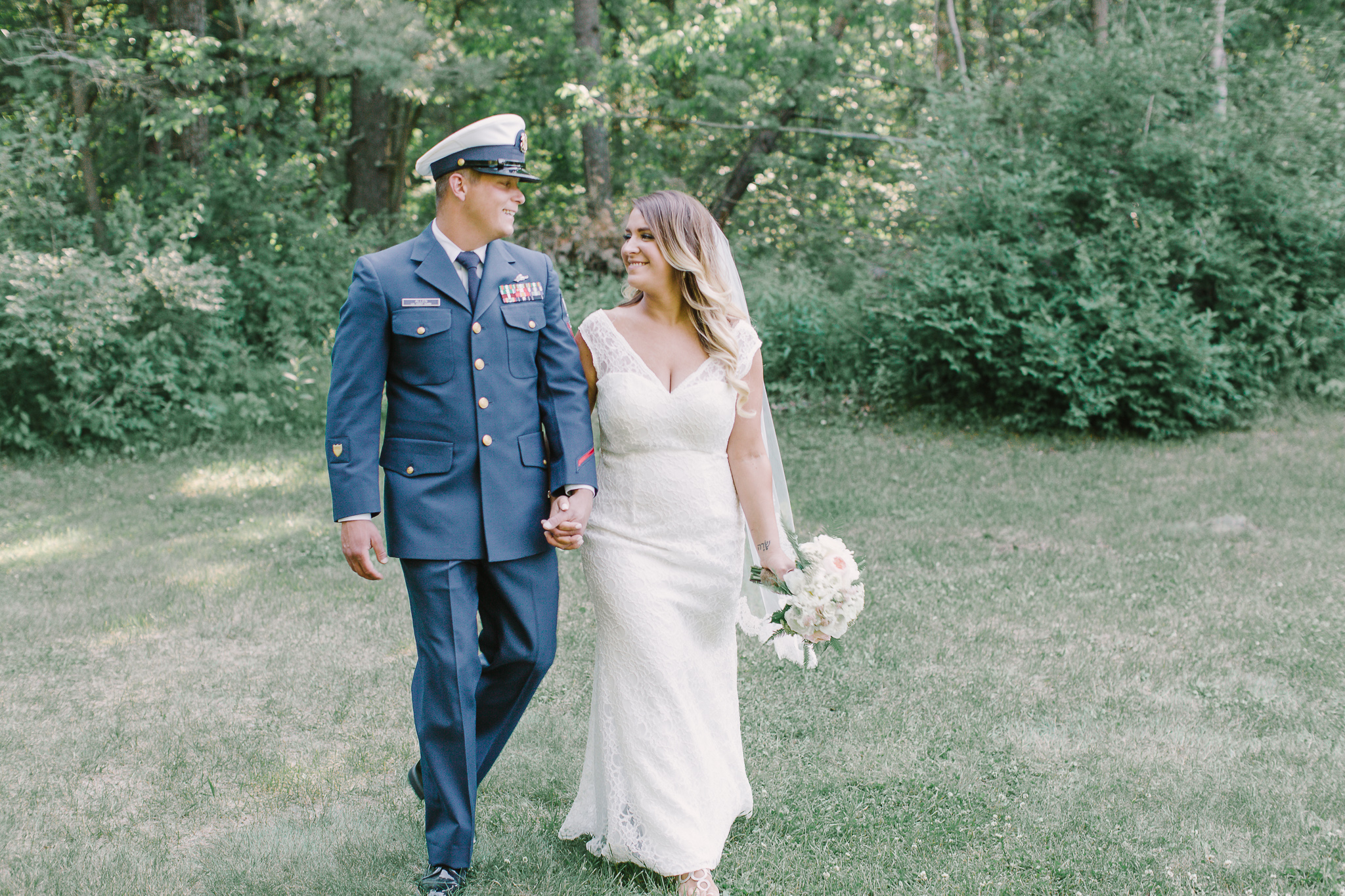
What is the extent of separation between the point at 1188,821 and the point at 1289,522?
5.00 metres

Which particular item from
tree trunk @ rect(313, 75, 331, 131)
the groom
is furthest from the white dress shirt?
tree trunk @ rect(313, 75, 331, 131)

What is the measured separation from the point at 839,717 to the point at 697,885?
5.25ft

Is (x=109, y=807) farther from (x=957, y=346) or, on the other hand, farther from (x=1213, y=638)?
(x=957, y=346)

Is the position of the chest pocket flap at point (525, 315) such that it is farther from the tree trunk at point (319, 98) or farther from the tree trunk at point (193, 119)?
the tree trunk at point (319, 98)

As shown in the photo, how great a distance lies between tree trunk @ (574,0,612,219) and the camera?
16.1 metres

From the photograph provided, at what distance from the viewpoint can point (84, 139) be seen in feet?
39.3

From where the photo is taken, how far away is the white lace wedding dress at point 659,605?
11.2 feet

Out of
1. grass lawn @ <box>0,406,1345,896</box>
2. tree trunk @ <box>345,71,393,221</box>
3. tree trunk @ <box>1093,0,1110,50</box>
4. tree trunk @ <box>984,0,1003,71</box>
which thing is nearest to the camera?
grass lawn @ <box>0,406,1345,896</box>

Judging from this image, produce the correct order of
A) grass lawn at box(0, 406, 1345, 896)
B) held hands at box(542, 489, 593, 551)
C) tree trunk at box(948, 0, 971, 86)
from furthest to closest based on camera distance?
tree trunk at box(948, 0, 971, 86) < grass lawn at box(0, 406, 1345, 896) < held hands at box(542, 489, 593, 551)

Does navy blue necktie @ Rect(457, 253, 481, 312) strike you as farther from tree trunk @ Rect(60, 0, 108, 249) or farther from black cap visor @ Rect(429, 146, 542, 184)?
tree trunk @ Rect(60, 0, 108, 249)

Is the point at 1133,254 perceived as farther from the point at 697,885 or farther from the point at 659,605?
the point at 697,885

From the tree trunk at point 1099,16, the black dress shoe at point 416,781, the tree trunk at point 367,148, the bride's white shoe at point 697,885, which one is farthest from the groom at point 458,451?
the tree trunk at point 367,148

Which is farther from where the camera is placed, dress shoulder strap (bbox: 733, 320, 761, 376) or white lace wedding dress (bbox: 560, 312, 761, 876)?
dress shoulder strap (bbox: 733, 320, 761, 376)

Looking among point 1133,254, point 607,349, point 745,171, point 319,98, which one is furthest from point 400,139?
point 607,349
